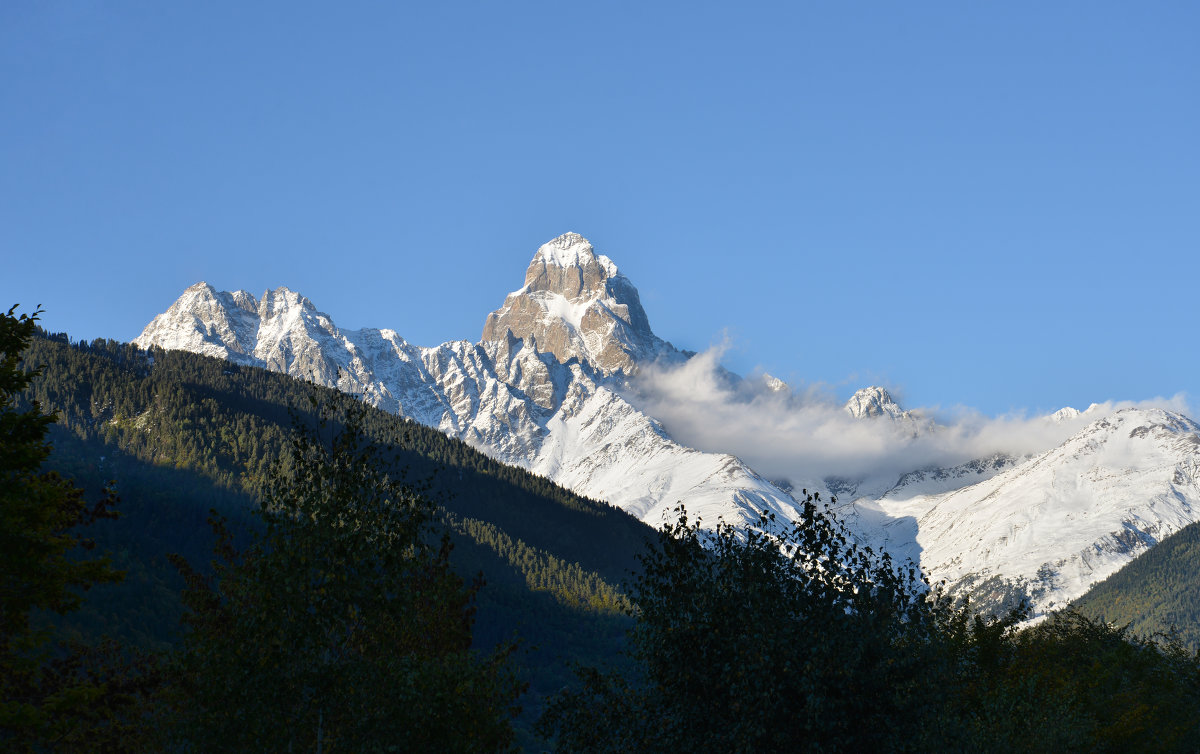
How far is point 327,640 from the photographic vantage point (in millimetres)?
35688

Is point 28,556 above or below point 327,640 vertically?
above

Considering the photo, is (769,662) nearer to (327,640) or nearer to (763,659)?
(763,659)

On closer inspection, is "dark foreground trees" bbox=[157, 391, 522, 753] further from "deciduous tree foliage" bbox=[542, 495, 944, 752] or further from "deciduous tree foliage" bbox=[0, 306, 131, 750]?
"deciduous tree foliage" bbox=[542, 495, 944, 752]

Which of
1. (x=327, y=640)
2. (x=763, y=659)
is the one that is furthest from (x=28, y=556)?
(x=763, y=659)

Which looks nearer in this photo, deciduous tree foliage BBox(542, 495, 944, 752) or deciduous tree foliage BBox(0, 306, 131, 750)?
deciduous tree foliage BBox(0, 306, 131, 750)

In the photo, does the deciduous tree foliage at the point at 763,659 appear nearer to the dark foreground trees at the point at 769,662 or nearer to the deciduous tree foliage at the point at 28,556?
the dark foreground trees at the point at 769,662

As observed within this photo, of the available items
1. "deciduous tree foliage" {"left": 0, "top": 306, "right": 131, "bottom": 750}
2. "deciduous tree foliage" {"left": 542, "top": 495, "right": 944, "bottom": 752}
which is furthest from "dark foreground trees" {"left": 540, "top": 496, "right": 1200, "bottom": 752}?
"deciduous tree foliage" {"left": 0, "top": 306, "right": 131, "bottom": 750}

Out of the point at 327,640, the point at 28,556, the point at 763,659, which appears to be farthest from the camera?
the point at 327,640

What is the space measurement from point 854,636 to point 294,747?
63.8 feet

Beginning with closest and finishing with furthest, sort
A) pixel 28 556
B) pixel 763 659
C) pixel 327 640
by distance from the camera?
pixel 28 556 < pixel 763 659 < pixel 327 640

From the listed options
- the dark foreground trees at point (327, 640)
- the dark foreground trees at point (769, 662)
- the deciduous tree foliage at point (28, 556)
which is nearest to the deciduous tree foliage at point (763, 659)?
the dark foreground trees at point (769, 662)

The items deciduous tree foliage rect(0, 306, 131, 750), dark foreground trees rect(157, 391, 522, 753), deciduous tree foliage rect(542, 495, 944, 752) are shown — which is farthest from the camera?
dark foreground trees rect(157, 391, 522, 753)

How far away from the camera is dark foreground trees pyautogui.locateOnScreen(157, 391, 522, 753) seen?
35.1m

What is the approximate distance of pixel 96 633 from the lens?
6491 inches
